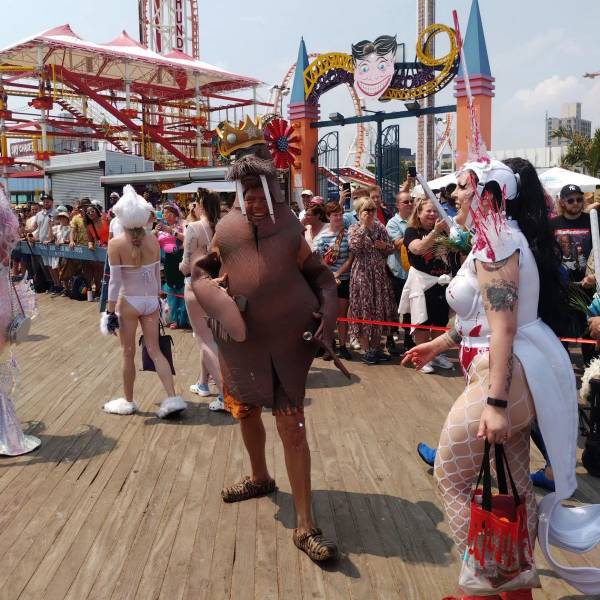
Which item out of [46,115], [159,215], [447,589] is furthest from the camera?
[46,115]

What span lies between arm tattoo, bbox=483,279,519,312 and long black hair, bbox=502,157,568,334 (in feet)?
0.73

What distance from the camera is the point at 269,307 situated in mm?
2758

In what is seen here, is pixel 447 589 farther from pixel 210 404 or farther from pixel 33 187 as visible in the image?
pixel 33 187

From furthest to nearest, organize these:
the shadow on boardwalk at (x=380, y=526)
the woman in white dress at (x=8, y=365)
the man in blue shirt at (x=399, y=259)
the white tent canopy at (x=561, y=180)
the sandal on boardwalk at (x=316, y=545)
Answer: the white tent canopy at (x=561, y=180)
the man in blue shirt at (x=399, y=259)
the woman in white dress at (x=8, y=365)
the shadow on boardwalk at (x=380, y=526)
the sandal on boardwalk at (x=316, y=545)

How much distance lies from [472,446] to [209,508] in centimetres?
167

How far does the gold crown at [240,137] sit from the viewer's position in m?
3.06

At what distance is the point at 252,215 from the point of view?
111 inches

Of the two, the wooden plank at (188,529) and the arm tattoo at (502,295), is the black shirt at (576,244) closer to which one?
the wooden plank at (188,529)

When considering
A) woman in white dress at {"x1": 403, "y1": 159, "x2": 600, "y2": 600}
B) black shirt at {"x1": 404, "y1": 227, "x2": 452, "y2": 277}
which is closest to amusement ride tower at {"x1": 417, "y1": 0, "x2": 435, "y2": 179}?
black shirt at {"x1": 404, "y1": 227, "x2": 452, "y2": 277}

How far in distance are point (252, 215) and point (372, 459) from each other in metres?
1.87

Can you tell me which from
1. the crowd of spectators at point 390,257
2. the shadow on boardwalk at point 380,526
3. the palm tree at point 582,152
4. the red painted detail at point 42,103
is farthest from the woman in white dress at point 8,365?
the red painted detail at point 42,103

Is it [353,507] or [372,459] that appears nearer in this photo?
[353,507]

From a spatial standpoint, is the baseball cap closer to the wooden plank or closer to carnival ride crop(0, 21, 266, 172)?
the wooden plank

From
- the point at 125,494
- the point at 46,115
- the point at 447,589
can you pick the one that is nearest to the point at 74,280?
the point at 125,494
